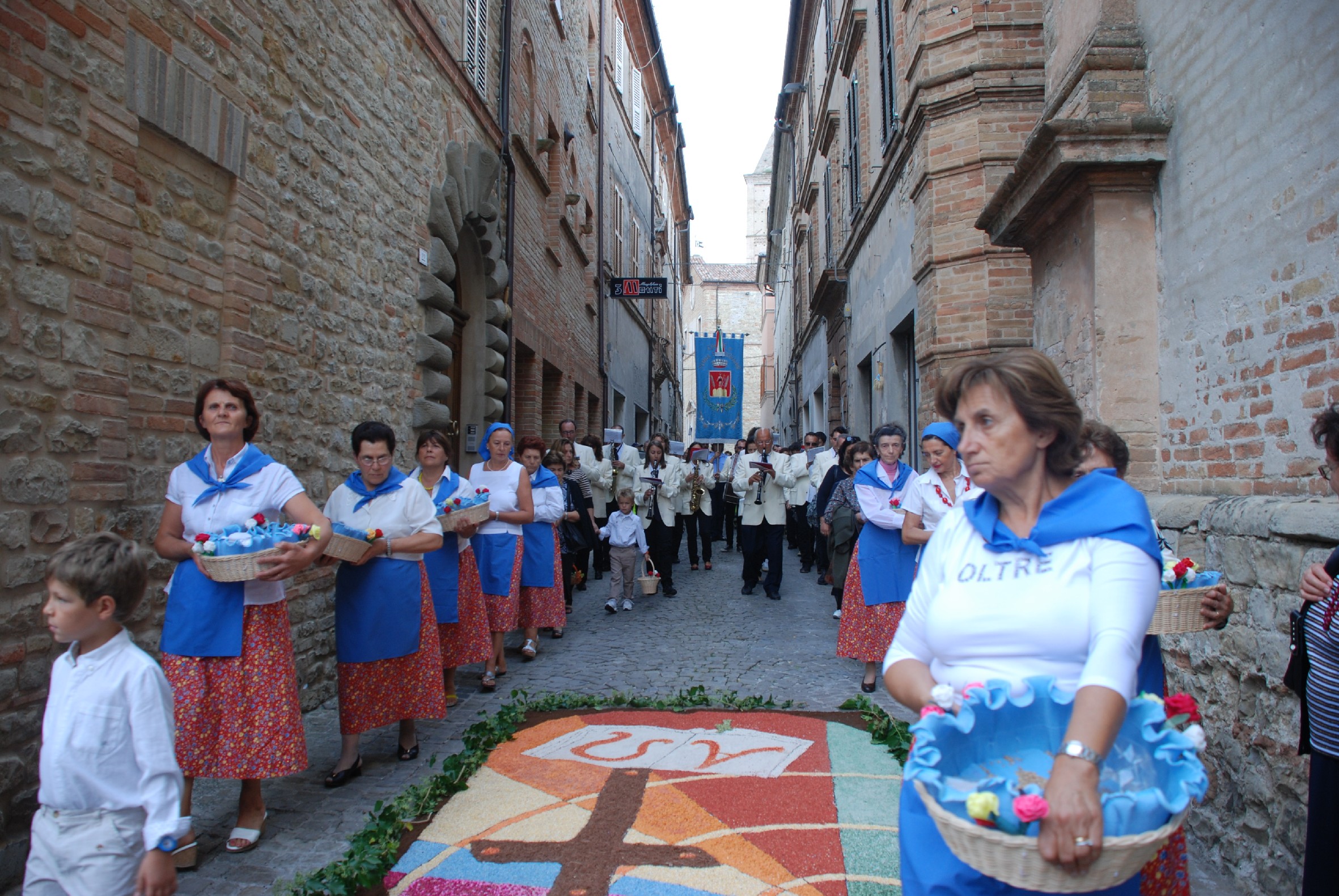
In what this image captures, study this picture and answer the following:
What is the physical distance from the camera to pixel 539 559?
776 cm

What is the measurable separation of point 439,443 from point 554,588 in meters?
2.12

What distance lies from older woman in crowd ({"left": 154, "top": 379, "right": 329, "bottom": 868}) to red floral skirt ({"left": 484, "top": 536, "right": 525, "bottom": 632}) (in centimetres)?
274

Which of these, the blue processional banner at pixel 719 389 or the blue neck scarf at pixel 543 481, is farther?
the blue processional banner at pixel 719 389

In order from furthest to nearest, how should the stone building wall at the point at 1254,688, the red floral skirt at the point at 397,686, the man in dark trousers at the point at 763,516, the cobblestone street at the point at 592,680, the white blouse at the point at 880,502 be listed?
the man in dark trousers at the point at 763,516 → the white blouse at the point at 880,502 → the red floral skirt at the point at 397,686 → the cobblestone street at the point at 592,680 → the stone building wall at the point at 1254,688

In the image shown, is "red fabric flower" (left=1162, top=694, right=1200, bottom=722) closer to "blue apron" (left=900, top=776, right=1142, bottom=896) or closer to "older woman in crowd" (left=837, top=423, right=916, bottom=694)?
"blue apron" (left=900, top=776, right=1142, bottom=896)

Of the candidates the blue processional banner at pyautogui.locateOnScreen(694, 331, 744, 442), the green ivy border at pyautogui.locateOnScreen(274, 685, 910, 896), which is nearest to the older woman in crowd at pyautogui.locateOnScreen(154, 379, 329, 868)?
the green ivy border at pyautogui.locateOnScreen(274, 685, 910, 896)

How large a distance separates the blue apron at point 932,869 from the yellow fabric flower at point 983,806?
0.19m

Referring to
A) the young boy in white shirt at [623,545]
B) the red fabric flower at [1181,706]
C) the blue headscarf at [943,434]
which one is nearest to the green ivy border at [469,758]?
the blue headscarf at [943,434]

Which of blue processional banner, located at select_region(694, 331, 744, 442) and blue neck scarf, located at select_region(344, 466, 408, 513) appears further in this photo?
blue processional banner, located at select_region(694, 331, 744, 442)

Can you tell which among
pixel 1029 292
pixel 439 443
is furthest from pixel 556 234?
pixel 439 443

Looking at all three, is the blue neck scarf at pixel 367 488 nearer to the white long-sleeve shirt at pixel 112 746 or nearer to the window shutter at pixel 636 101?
the white long-sleeve shirt at pixel 112 746

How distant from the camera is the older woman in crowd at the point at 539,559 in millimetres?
7691

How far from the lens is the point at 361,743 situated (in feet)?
17.8

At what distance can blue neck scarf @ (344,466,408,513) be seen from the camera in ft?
16.1
